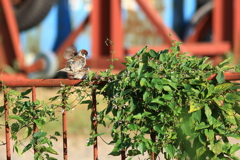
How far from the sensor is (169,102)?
214 centimetres

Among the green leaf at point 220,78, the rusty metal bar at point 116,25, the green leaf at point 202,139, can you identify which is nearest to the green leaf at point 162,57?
the green leaf at point 220,78

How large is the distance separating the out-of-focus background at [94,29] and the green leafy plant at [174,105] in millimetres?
4370

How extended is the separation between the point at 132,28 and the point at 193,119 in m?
6.58

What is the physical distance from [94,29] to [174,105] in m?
4.81

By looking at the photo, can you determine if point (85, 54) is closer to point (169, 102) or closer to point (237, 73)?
point (169, 102)

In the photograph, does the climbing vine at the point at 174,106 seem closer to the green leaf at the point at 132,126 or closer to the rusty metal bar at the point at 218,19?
the green leaf at the point at 132,126

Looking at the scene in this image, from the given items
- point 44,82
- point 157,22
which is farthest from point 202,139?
point 157,22

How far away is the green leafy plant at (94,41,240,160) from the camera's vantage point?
7.02 ft

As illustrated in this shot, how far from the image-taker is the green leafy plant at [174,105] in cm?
214

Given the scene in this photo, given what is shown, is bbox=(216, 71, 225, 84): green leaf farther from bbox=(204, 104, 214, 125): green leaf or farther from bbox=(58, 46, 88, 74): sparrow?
bbox=(58, 46, 88, 74): sparrow

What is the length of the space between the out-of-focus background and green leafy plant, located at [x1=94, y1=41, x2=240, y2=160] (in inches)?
172

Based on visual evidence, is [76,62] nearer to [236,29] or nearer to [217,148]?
[217,148]

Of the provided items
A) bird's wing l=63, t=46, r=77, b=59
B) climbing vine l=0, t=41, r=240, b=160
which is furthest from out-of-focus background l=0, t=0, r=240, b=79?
climbing vine l=0, t=41, r=240, b=160

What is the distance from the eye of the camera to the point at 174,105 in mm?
2127
